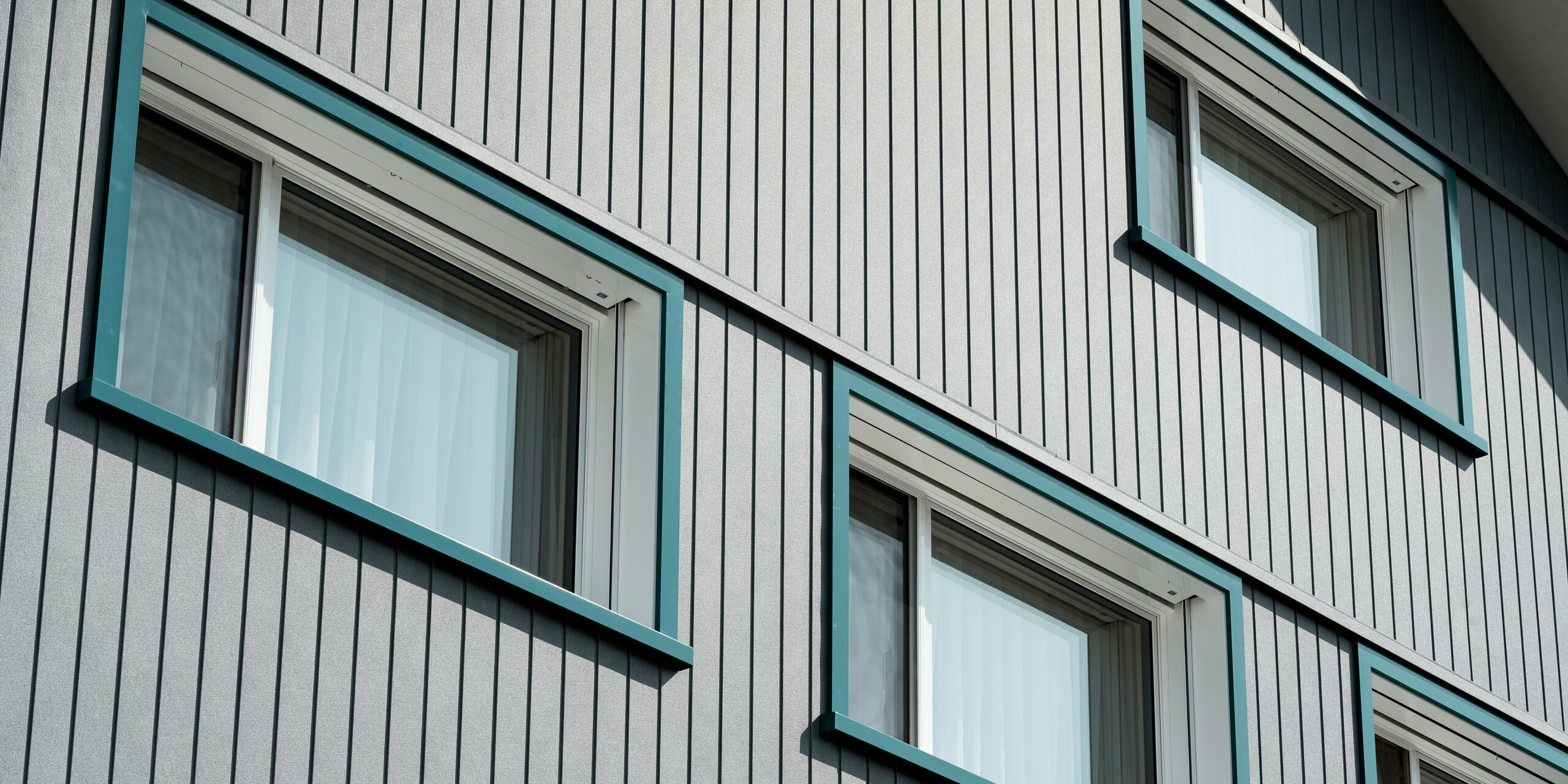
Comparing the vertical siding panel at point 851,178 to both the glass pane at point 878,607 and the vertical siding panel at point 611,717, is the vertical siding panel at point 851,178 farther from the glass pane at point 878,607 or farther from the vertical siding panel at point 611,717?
the vertical siding panel at point 611,717

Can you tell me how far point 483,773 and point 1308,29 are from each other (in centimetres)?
536

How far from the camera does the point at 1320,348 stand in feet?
26.8

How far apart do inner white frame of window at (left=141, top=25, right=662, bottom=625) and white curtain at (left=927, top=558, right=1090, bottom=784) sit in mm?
1416

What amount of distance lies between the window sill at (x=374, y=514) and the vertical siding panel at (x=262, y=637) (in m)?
0.08

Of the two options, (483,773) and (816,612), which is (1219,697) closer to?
(816,612)

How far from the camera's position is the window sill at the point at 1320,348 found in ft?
25.3

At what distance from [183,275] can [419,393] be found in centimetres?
76

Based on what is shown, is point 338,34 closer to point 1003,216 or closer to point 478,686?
point 478,686

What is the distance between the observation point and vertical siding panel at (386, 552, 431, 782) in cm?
504

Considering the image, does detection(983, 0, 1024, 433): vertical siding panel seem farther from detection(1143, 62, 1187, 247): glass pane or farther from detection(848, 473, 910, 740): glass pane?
detection(1143, 62, 1187, 247): glass pane

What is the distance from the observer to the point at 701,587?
5.82 metres

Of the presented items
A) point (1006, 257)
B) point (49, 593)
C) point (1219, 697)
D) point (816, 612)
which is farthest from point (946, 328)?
point (49, 593)

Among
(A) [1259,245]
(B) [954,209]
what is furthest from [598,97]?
(A) [1259,245]

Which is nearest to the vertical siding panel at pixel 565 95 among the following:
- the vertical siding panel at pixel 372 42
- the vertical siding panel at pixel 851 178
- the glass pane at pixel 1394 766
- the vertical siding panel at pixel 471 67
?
the vertical siding panel at pixel 471 67
